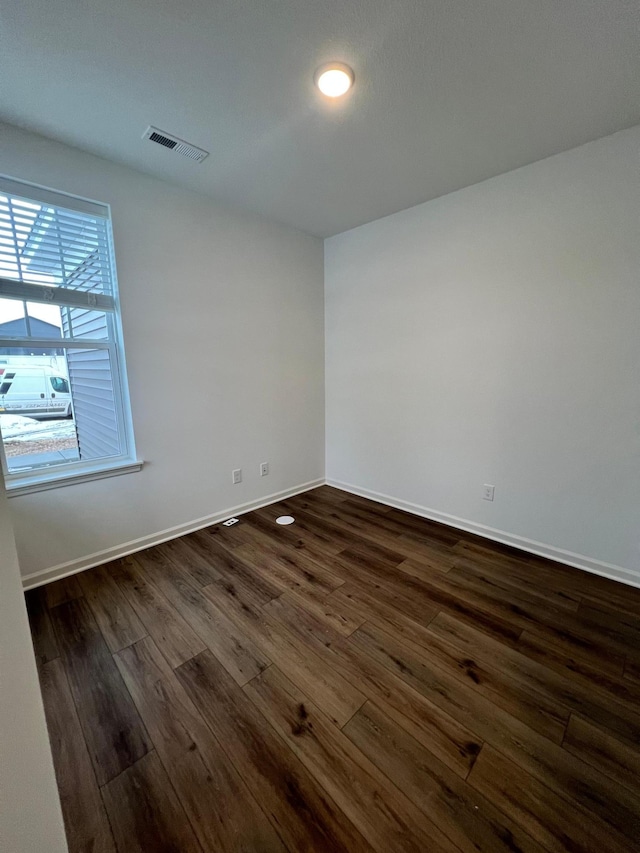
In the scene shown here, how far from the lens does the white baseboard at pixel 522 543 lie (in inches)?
82.7

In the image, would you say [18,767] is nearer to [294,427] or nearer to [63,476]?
[63,476]

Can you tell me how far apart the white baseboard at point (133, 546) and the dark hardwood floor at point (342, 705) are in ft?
0.27

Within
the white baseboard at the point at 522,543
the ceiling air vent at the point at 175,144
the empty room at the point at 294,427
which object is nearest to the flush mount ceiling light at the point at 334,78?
the empty room at the point at 294,427

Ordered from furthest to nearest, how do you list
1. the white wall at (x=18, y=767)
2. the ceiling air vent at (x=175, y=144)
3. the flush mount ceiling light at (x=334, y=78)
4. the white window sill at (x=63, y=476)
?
the white window sill at (x=63, y=476) < the ceiling air vent at (x=175, y=144) < the flush mount ceiling light at (x=334, y=78) < the white wall at (x=18, y=767)

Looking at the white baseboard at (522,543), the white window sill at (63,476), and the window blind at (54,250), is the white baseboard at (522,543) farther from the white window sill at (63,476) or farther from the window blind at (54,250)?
the window blind at (54,250)

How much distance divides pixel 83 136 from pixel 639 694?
152 inches

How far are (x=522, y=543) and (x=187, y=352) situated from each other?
2.91 meters

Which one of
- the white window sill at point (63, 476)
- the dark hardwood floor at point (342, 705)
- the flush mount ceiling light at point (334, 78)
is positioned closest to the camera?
the dark hardwood floor at point (342, 705)

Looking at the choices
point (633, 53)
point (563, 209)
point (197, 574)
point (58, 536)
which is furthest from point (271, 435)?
point (633, 53)

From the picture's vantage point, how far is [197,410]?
268cm

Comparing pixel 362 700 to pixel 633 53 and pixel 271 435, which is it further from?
pixel 633 53

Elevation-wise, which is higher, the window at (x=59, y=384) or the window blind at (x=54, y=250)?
the window blind at (x=54, y=250)

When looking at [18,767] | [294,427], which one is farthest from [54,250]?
[18,767]

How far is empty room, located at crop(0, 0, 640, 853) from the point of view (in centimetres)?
109
